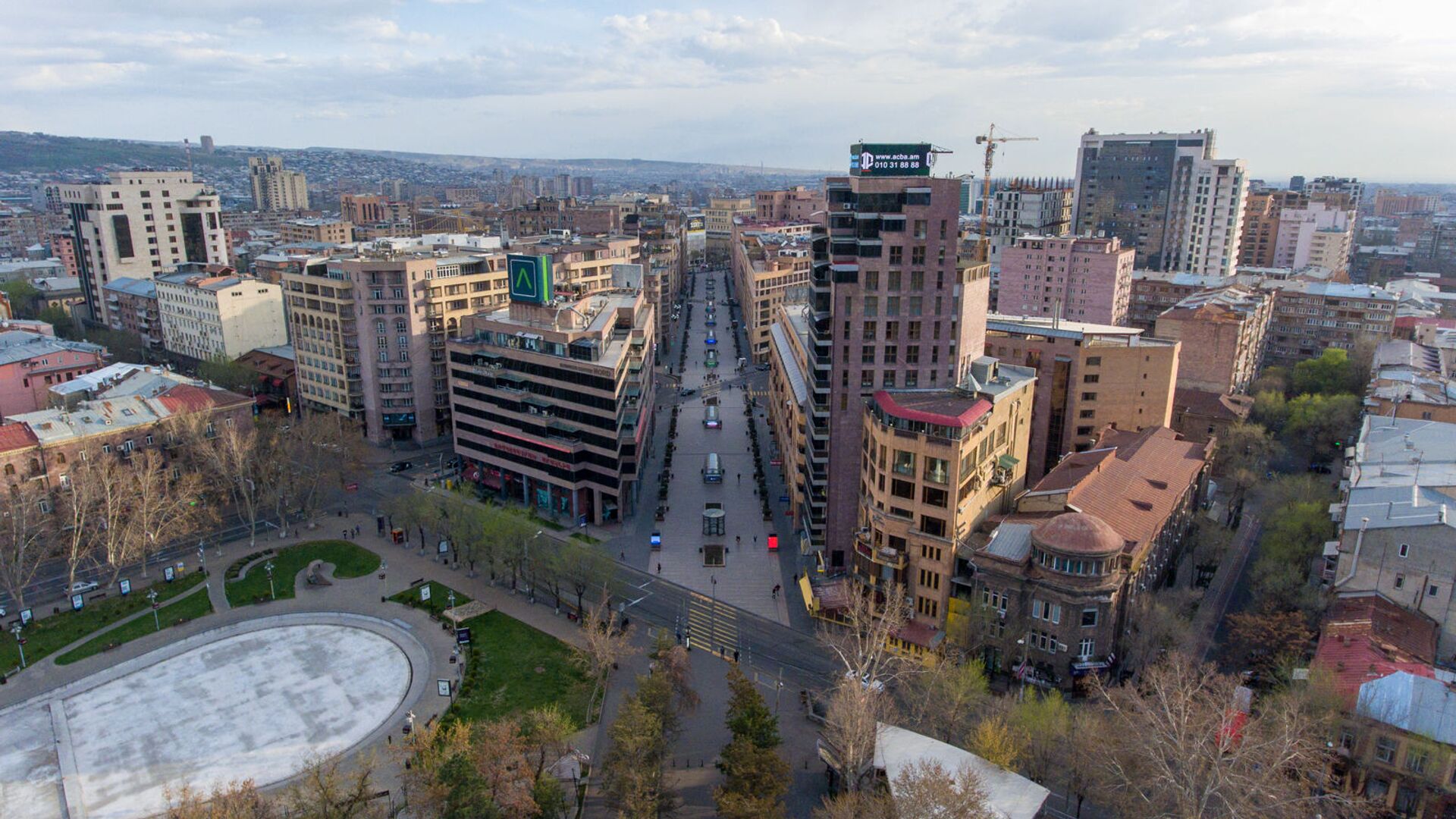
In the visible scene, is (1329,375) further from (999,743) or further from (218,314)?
(218,314)

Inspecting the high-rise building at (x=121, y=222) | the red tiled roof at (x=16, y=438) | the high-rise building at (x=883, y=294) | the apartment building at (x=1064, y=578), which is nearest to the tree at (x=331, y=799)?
the apartment building at (x=1064, y=578)

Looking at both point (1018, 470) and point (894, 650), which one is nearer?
point (894, 650)

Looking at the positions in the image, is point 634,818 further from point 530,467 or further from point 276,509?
point 276,509

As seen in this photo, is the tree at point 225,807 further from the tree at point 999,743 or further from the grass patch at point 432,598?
the tree at point 999,743

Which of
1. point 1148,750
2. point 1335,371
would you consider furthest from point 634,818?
point 1335,371

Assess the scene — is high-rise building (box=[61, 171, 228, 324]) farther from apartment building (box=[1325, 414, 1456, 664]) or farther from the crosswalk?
apartment building (box=[1325, 414, 1456, 664])
